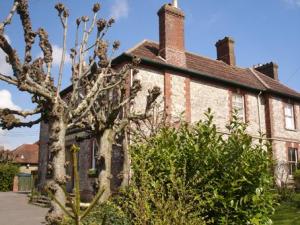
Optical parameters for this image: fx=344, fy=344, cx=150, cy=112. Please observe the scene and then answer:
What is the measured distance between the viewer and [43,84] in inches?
297

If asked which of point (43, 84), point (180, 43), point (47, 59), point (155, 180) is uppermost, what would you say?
point (180, 43)

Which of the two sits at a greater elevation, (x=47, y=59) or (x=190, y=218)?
(x=47, y=59)

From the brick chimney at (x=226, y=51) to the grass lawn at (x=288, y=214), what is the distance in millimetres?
10418

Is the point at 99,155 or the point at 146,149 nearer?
the point at 146,149

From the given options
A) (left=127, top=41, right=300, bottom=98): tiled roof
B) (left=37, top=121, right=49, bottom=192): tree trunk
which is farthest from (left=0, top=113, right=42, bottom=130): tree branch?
(left=37, top=121, right=49, bottom=192): tree trunk

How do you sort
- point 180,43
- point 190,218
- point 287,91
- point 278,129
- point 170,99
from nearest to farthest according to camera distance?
point 190,218
point 170,99
point 180,43
point 278,129
point 287,91

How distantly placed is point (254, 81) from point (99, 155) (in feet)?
48.4

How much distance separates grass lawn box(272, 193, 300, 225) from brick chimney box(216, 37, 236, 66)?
34.2ft

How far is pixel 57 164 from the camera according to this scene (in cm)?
667

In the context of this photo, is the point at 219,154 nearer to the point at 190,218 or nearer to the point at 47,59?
the point at 190,218

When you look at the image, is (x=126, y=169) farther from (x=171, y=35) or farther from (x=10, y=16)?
(x=171, y=35)

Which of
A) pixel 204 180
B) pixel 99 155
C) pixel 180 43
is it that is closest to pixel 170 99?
pixel 180 43

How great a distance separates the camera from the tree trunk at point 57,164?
250 inches

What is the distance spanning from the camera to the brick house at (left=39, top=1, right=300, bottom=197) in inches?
656
